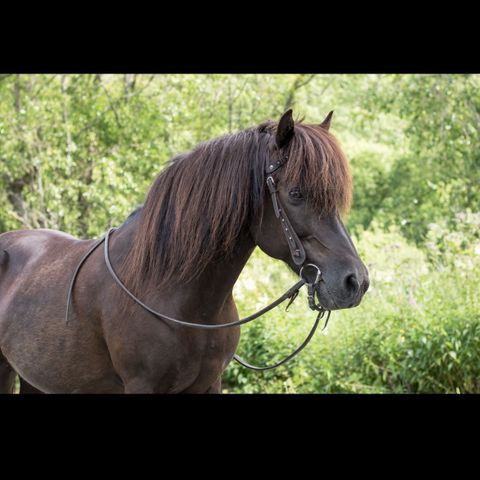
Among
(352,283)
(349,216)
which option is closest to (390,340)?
(349,216)

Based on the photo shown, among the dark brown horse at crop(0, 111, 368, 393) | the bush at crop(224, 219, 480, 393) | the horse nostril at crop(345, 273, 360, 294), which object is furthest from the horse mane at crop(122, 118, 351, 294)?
the bush at crop(224, 219, 480, 393)

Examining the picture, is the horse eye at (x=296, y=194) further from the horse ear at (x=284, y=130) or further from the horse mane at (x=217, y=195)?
the horse ear at (x=284, y=130)

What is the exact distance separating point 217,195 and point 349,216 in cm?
451

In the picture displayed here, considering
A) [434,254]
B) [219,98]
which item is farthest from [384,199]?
[434,254]

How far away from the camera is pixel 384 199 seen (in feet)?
50.3

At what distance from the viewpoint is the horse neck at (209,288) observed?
2.70 m

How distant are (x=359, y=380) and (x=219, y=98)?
20.8 feet

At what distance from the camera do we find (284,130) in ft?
8.37

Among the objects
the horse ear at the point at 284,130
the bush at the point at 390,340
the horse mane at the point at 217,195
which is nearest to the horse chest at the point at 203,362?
the horse mane at the point at 217,195

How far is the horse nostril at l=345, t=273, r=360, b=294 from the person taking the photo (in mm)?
2389

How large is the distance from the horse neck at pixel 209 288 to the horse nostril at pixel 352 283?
490 millimetres

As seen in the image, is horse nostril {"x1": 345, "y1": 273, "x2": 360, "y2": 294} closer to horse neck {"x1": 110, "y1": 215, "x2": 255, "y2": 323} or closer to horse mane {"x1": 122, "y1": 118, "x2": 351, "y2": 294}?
horse mane {"x1": 122, "y1": 118, "x2": 351, "y2": 294}

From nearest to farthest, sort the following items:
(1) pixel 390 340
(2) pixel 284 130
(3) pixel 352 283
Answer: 1. (3) pixel 352 283
2. (2) pixel 284 130
3. (1) pixel 390 340

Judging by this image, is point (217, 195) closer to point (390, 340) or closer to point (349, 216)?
point (390, 340)
